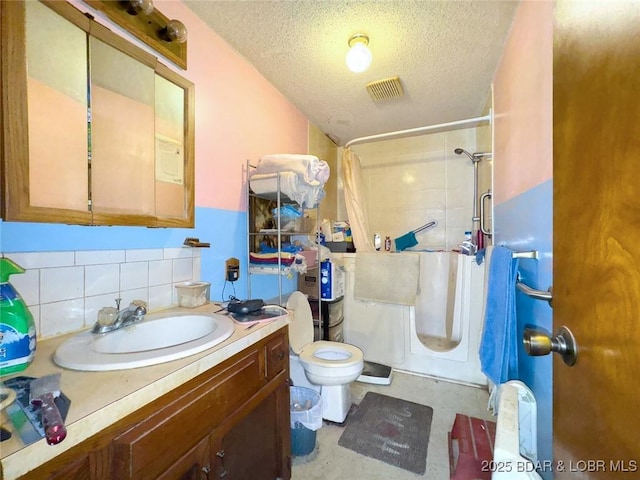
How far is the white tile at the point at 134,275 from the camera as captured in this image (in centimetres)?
101

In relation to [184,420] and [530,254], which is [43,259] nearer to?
[184,420]

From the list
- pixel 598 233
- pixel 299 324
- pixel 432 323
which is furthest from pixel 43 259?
pixel 432 323

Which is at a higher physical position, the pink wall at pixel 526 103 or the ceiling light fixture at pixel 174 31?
the ceiling light fixture at pixel 174 31

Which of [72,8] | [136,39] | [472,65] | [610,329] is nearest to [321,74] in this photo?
[472,65]

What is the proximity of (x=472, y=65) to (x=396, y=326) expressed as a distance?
6.47 feet

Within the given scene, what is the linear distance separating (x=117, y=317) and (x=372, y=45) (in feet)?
5.97

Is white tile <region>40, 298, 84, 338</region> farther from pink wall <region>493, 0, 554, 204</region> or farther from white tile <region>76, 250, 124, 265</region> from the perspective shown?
pink wall <region>493, 0, 554, 204</region>

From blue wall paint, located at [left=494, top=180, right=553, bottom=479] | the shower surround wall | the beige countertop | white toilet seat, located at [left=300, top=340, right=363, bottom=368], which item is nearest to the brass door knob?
blue wall paint, located at [left=494, top=180, right=553, bottom=479]

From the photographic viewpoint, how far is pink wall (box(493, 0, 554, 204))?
3.02 ft

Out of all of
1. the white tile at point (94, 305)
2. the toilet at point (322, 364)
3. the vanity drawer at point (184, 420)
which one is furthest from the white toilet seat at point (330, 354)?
the white tile at point (94, 305)

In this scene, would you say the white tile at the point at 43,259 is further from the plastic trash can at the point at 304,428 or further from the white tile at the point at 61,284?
the plastic trash can at the point at 304,428

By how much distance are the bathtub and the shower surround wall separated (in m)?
0.44

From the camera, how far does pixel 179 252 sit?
4.02 feet

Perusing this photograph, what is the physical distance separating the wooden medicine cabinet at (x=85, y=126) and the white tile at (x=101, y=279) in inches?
6.9
